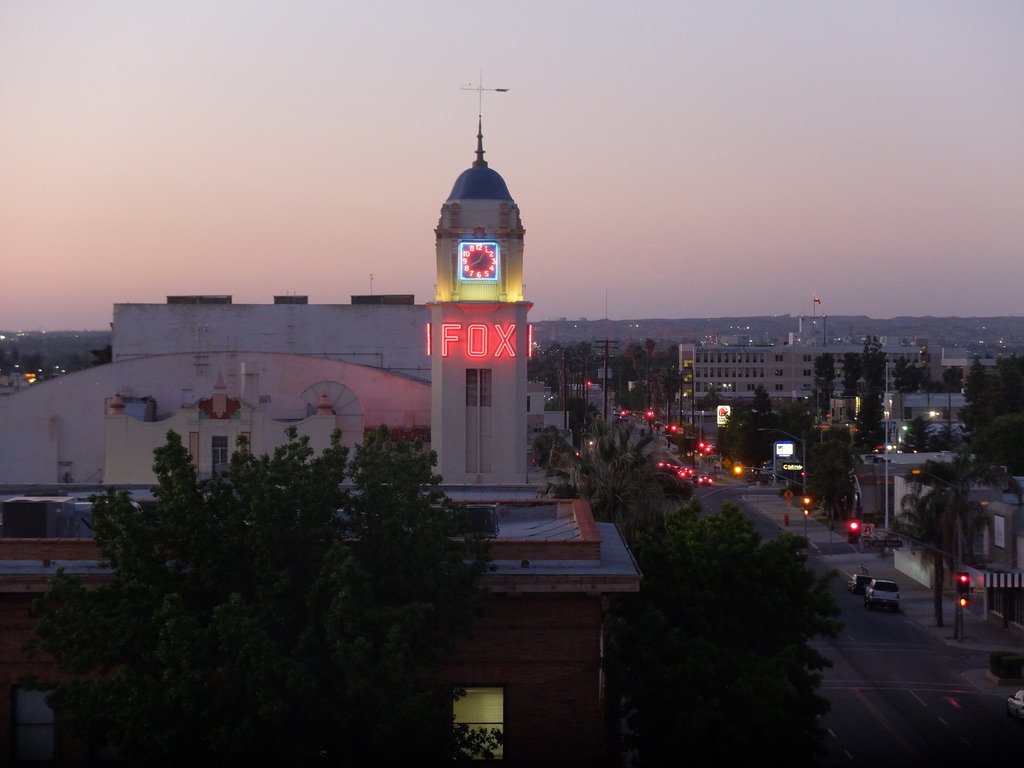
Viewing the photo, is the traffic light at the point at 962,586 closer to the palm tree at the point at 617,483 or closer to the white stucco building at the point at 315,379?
the palm tree at the point at 617,483

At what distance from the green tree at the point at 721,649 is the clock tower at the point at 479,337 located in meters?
34.7

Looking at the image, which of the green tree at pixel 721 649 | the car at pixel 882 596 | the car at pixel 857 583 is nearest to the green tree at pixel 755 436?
the car at pixel 857 583

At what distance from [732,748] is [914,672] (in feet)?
83.6

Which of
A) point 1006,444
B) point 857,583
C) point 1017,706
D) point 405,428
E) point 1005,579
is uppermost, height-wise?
point 405,428

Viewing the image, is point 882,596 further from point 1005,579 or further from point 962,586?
point 962,586

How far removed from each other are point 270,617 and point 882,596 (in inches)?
1661

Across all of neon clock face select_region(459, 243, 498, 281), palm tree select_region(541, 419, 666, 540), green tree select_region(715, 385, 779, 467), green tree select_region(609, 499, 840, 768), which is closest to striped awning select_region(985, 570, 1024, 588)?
palm tree select_region(541, 419, 666, 540)

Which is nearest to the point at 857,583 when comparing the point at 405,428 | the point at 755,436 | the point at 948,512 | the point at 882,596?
the point at 882,596

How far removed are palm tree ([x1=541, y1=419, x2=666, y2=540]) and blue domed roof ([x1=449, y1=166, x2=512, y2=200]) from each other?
2507cm

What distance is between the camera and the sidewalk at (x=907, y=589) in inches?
1905

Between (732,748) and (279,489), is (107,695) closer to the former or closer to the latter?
(279,489)

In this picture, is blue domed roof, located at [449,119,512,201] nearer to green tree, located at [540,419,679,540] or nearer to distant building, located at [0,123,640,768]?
distant building, located at [0,123,640,768]

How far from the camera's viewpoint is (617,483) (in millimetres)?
36625

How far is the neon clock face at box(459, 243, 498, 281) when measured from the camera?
5966 cm
